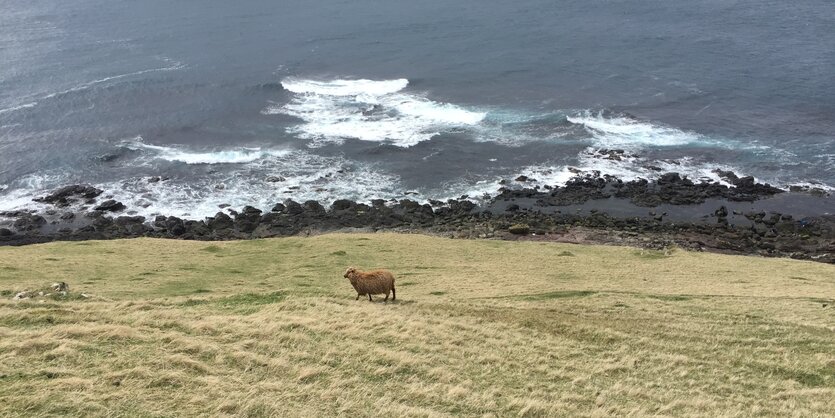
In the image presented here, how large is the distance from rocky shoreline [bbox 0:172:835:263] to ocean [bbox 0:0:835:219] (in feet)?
9.08

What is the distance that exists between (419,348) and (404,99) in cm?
7101

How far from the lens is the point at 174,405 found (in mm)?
16016

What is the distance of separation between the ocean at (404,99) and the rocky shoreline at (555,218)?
2769 millimetres

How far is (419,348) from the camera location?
21188mm

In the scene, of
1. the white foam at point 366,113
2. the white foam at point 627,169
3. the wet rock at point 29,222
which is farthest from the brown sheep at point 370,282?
the white foam at point 366,113

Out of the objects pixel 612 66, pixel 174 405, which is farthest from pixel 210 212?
pixel 612 66

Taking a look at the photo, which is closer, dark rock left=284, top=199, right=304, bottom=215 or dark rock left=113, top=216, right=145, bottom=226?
dark rock left=113, top=216, right=145, bottom=226

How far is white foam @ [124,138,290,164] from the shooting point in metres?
72.3

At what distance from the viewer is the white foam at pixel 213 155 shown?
237ft

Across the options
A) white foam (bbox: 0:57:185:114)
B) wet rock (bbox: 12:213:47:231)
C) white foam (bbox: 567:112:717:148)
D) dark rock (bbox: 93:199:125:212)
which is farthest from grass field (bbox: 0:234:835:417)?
white foam (bbox: 0:57:185:114)

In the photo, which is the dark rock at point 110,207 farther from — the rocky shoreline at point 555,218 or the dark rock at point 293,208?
the dark rock at point 293,208

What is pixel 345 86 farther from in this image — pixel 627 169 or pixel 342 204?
pixel 627 169

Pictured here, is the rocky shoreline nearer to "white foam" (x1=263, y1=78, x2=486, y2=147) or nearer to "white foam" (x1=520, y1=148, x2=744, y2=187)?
"white foam" (x1=520, y1=148, x2=744, y2=187)

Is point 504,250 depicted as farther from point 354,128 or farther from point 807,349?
point 354,128
